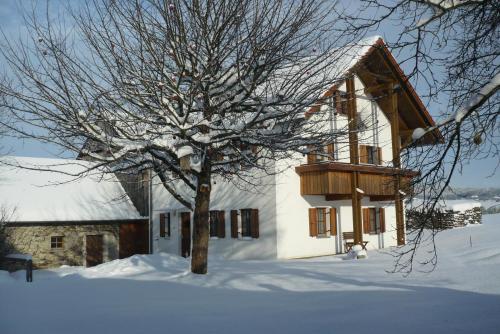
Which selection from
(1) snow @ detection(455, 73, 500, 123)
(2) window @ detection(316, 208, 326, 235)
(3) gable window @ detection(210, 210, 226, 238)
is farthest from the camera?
(3) gable window @ detection(210, 210, 226, 238)

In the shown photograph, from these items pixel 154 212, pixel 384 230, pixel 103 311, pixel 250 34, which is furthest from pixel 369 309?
pixel 154 212

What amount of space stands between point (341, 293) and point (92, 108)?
6038mm

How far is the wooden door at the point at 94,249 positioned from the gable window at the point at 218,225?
5707 mm

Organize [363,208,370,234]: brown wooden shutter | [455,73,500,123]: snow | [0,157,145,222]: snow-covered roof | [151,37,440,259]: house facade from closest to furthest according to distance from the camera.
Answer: [455,73,500,123]: snow → [151,37,440,259]: house facade → [0,157,145,222]: snow-covered roof → [363,208,370,234]: brown wooden shutter

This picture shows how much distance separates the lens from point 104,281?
11.0 metres

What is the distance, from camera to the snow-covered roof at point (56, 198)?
2064cm

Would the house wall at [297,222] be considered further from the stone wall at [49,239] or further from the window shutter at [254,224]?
the stone wall at [49,239]

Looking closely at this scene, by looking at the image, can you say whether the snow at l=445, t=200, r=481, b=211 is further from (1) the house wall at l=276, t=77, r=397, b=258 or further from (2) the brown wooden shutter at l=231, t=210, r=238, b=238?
(2) the brown wooden shutter at l=231, t=210, r=238, b=238

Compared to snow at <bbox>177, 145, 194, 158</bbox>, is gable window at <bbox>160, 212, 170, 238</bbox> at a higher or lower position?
lower

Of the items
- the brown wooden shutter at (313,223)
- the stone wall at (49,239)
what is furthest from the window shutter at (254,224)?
the stone wall at (49,239)

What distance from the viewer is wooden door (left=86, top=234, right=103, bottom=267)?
2173cm

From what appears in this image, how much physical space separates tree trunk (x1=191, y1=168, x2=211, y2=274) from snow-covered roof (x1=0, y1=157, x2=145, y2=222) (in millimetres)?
9448

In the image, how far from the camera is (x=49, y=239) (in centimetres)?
2064

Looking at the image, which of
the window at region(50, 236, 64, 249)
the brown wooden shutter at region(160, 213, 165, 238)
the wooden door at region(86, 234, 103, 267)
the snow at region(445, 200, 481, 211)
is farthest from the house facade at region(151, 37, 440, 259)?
the snow at region(445, 200, 481, 211)
